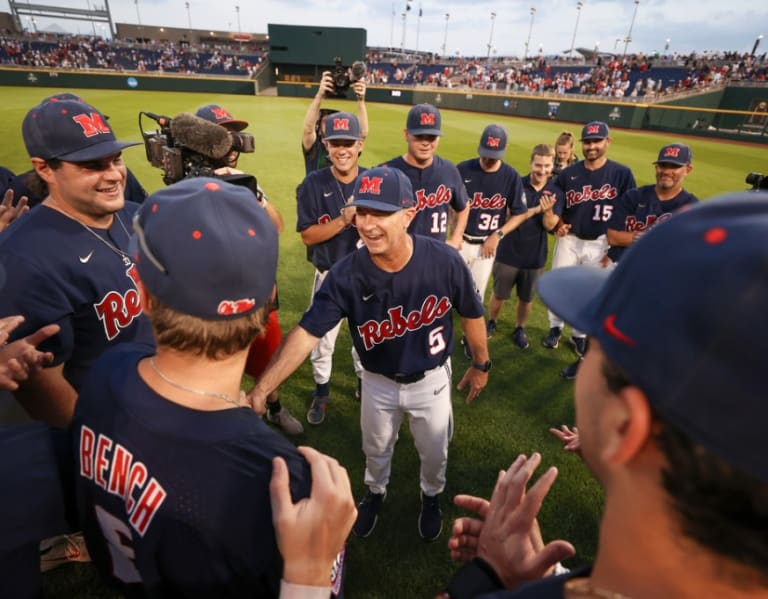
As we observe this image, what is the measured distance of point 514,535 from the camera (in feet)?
4.39

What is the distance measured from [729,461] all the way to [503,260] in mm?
5314

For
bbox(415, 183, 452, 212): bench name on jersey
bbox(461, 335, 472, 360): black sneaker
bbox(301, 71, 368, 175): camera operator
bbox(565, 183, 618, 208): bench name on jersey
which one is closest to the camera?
bbox(415, 183, 452, 212): bench name on jersey

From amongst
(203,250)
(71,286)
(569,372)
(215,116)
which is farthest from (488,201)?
(203,250)

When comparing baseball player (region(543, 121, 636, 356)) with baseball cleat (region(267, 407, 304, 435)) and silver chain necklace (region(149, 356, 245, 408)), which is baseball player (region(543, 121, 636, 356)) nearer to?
baseball cleat (region(267, 407, 304, 435))

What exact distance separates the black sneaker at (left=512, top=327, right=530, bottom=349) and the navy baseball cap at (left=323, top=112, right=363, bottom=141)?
340 centimetres

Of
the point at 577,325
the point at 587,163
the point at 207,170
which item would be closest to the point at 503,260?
the point at 587,163

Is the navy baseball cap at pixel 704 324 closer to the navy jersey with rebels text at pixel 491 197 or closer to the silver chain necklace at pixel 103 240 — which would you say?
the silver chain necklace at pixel 103 240

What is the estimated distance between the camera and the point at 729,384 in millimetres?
662

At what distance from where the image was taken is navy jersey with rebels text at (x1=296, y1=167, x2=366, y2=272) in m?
4.48

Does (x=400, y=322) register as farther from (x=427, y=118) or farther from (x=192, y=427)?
(x=427, y=118)

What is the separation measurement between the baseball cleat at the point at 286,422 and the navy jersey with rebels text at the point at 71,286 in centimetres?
180

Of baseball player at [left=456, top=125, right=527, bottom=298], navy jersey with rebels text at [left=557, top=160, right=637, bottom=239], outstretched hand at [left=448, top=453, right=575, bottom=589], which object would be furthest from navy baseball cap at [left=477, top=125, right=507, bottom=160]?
outstretched hand at [left=448, top=453, right=575, bottom=589]

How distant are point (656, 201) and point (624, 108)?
2693 cm

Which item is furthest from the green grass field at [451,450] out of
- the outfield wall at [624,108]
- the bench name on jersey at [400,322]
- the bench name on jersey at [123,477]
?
the outfield wall at [624,108]
